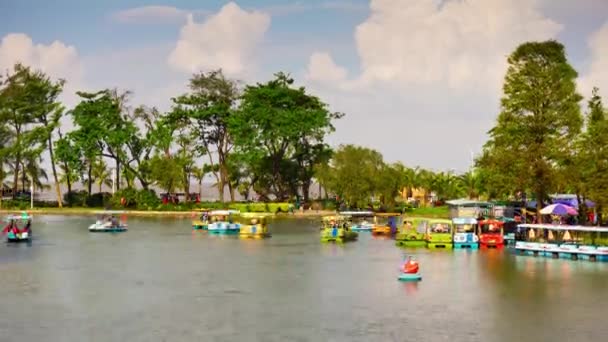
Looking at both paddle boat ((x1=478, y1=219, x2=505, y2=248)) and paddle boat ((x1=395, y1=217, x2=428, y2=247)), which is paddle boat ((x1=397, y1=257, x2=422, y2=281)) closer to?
paddle boat ((x1=478, y1=219, x2=505, y2=248))

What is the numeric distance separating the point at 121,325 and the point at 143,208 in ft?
353

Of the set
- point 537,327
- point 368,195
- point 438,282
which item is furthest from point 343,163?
point 537,327

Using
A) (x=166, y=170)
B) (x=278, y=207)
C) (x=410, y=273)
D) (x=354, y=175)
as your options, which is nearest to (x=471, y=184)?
(x=354, y=175)

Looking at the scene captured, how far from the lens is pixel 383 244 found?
90188 mm

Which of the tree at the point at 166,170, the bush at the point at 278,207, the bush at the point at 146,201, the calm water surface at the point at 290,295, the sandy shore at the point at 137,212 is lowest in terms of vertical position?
the calm water surface at the point at 290,295

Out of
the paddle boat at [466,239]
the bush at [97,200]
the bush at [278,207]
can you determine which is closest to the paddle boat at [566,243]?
the paddle boat at [466,239]

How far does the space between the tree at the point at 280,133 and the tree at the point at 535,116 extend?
179 feet

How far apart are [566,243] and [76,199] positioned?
108141mm

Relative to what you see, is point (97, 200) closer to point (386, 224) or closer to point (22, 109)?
point (22, 109)

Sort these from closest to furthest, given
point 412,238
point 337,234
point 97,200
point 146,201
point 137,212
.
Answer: point 412,238
point 337,234
point 137,212
point 146,201
point 97,200

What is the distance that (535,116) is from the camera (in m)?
91.7

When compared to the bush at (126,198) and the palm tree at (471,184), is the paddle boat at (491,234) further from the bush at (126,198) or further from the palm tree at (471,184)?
the bush at (126,198)

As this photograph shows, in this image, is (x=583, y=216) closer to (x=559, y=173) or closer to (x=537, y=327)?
(x=559, y=173)

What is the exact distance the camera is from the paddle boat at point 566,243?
233 feet
